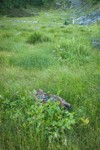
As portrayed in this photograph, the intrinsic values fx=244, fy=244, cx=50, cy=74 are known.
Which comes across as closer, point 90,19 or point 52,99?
point 52,99

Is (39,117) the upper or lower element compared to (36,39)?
upper

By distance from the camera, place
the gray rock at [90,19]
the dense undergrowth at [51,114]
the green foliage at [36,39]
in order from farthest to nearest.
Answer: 1. the gray rock at [90,19]
2. the green foliage at [36,39]
3. the dense undergrowth at [51,114]

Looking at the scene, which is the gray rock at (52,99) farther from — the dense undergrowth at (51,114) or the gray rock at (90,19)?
the gray rock at (90,19)

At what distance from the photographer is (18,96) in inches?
173

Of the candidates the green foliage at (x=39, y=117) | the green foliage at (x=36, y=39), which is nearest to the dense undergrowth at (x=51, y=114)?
the green foliage at (x=39, y=117)

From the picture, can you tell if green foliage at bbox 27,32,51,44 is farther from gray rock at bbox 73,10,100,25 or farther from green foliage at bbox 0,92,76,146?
gray rock at bbox 73,10,100,25

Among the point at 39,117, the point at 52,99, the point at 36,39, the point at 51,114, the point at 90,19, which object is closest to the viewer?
the point at 39,117

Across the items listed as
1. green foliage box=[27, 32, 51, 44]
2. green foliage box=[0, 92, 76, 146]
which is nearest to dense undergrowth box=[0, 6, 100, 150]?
green foliage box=[0, 92, 76, 146]

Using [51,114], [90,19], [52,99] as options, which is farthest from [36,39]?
[90,19]

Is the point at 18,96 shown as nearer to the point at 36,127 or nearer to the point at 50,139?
the point at 36,127

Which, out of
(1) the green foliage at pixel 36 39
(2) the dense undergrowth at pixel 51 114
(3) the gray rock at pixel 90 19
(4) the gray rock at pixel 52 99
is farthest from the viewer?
(3) the gray rock at pixel 90 19

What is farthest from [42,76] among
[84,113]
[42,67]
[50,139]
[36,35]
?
[36,35]

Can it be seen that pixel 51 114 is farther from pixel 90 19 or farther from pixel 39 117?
pixel 90 19

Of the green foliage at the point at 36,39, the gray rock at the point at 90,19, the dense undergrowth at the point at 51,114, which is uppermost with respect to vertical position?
the dense undergrowth at the point at 51,114
